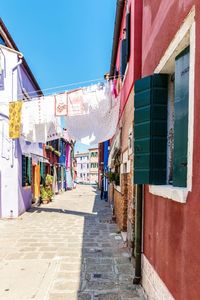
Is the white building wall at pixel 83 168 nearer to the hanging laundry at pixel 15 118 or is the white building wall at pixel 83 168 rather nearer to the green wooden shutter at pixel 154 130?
the hanging laundry at pixel 15 118

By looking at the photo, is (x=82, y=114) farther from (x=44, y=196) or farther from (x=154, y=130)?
(x=44, y=196)

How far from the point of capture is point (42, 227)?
33.1 feet

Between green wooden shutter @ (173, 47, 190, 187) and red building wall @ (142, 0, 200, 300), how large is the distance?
0.29 meters

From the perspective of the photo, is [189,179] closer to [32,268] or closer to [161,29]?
[161,29]

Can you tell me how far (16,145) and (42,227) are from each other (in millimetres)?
3709

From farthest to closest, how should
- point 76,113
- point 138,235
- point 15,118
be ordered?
1. point 15,118
2. point 76,113
3. point 138,235

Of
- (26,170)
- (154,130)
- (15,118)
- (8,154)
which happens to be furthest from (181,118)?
(26,170)

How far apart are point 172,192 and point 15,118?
819cm

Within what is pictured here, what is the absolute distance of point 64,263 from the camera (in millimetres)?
6086

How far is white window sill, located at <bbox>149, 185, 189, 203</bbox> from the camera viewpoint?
2.74 metres

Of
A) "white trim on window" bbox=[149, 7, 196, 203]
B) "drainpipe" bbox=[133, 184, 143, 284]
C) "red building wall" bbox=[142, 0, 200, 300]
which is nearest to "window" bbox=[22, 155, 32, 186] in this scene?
"drainpipe" bbox=[133, 184, 143, 284]

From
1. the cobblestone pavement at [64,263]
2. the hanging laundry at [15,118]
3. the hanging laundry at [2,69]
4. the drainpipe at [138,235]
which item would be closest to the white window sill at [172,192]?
the drainpipe at [138,235]

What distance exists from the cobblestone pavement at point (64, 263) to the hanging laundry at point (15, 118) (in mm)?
3237

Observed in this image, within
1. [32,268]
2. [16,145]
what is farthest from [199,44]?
[16,145]
